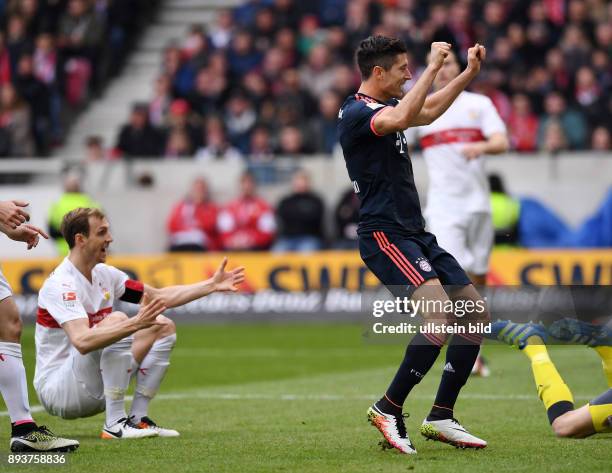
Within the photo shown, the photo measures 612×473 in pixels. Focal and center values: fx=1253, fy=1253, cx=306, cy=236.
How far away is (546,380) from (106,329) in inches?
102

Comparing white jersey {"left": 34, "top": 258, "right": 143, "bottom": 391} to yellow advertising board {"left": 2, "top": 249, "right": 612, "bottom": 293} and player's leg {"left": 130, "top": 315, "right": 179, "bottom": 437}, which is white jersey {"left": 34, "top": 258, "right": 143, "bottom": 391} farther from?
yellow advertising board {"left": 2, "top": 249, "right": 612, "bottom": 293}

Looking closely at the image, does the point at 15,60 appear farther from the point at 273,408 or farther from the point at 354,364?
the point at 273,408

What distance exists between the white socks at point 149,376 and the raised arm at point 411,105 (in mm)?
2309

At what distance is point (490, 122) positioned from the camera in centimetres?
1155

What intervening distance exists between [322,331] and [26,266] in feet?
16.8

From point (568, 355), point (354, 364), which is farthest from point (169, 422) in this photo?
point (568, 355)

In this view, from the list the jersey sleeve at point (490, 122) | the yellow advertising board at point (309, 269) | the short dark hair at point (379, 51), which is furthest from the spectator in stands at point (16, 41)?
the short dark hair at point (379, 51)

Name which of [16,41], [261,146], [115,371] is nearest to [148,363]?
[115,371]

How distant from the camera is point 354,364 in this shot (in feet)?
44.3

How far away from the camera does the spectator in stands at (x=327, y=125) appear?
835 inches

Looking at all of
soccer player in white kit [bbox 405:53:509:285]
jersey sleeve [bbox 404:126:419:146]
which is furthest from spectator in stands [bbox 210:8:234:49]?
soccer player in white kit [bbox 405:53:509:285]

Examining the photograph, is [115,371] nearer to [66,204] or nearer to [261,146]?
[66,204]

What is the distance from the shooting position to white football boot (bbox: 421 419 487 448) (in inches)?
295

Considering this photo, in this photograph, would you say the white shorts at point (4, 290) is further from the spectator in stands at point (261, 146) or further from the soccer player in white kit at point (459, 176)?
the spectator in stands at point (261, 146)
